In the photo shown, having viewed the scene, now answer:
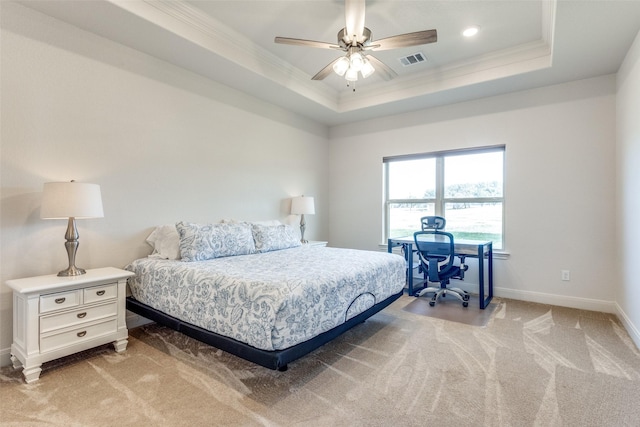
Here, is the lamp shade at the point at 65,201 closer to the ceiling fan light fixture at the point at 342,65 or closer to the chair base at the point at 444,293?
the ceiling fan light fixture at the point at 342,65

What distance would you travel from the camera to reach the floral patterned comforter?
1901 mm

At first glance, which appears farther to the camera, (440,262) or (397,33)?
(440,262)

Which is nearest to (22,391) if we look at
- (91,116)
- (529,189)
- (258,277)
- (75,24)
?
(258,277)

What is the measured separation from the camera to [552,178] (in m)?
3.87

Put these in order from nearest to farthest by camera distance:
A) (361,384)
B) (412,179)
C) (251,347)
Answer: (251,347) < (361,384) < (412,179)

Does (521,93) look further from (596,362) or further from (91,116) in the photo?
(91,116)

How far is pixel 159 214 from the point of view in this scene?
333 centimetres

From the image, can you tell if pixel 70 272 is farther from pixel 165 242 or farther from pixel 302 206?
pixel 302 206

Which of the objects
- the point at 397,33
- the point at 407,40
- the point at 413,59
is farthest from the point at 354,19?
the point at 413,59

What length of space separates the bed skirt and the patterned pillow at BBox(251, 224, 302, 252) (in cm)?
125

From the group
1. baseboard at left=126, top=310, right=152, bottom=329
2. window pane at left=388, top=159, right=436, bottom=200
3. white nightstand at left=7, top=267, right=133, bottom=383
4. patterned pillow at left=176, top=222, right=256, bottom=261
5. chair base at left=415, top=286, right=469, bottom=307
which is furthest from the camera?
window pane at left=388, top=159, right=436, bottom=200

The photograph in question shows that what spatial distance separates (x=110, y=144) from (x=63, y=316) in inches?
61.1

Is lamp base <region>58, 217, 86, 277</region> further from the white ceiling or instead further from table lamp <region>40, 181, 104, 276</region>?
the white ceiling

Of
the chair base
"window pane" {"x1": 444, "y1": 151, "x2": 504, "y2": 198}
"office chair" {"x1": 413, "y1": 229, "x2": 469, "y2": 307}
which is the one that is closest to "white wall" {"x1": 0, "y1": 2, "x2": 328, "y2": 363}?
"office chair" {"x1": 413, "y1": 229, "x2": 469, "y2": 307}
